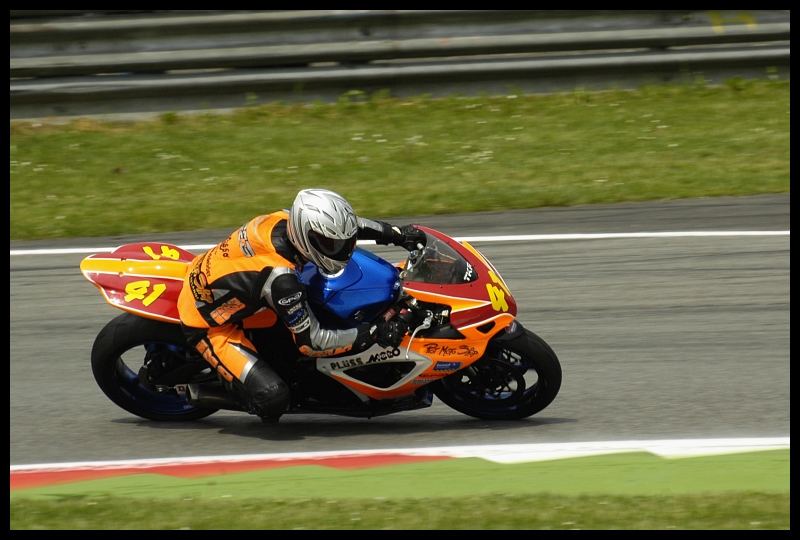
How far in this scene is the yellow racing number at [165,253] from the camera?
5.98 m

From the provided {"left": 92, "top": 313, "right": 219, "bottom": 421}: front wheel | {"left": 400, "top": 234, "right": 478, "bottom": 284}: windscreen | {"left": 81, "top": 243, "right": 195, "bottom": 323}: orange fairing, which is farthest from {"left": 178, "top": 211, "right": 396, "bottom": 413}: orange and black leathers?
{"left": 400, "top": 234, "right": 478, "bottom": 284}: windscreen

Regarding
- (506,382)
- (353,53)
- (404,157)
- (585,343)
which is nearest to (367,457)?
(506,382)

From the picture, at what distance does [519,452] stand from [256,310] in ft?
5.01

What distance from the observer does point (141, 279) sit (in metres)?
5.74

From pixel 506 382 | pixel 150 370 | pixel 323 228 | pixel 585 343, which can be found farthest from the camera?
pixel 585 343

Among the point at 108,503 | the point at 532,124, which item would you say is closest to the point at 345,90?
the point at 532,124

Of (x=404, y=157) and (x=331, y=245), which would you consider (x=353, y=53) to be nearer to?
(x=404, y=157)

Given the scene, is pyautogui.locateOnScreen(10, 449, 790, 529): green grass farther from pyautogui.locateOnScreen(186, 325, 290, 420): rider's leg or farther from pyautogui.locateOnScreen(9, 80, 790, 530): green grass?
pyautogui.locateOnScreen(9, 80, 790, 530): green grass

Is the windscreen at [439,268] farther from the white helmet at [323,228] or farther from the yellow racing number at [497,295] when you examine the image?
the white helmet at [323,228]

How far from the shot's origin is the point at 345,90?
11.9 m

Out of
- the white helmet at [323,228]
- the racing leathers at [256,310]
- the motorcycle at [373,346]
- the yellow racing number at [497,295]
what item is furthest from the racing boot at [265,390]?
the yellow racing number at [497,295]

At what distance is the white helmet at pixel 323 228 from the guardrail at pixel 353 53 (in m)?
6.65

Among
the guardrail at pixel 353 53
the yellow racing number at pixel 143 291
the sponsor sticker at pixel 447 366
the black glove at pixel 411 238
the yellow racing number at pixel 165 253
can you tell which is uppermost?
the guardrail at pixel 353 53
